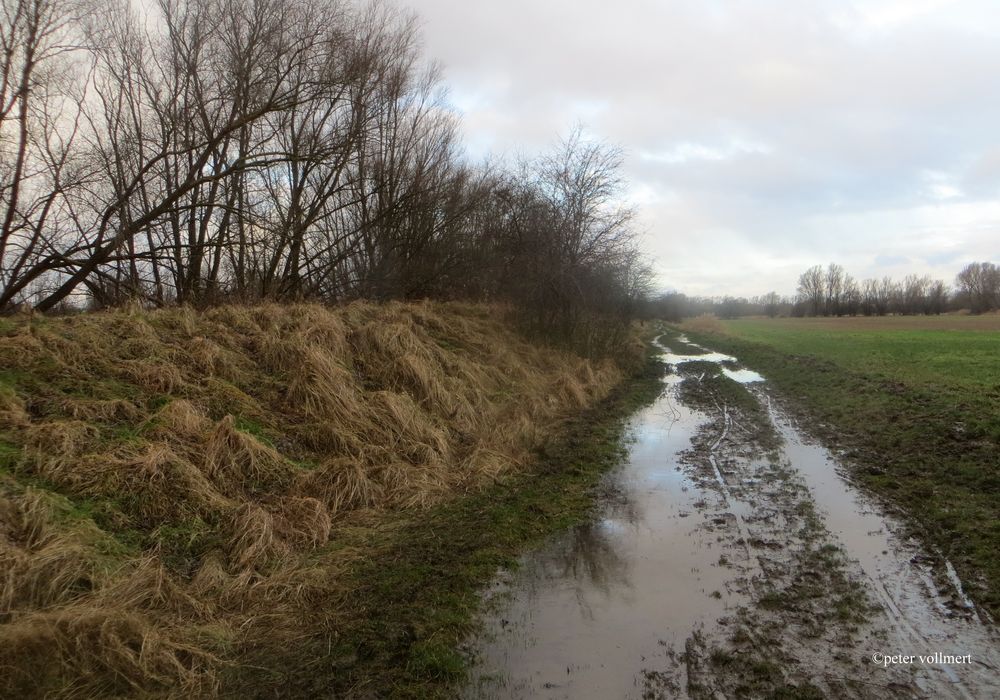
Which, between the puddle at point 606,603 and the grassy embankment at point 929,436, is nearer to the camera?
the puddle at point 606,603

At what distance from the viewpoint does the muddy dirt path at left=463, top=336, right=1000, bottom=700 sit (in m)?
3.40

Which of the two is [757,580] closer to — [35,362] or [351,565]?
[351,565]

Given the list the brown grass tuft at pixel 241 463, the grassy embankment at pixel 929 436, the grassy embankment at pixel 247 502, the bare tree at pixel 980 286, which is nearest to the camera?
the grassy embankment at pixel 247 502

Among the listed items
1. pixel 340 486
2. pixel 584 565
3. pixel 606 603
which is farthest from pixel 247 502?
pixel 606 603

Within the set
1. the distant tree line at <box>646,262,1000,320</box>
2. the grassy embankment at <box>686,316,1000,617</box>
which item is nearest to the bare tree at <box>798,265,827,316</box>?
the distant tree line at <box>646,262,1000,320</box>

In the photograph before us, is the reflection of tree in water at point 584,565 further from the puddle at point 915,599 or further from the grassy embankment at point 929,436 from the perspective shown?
the grassy embankment at point 929,436

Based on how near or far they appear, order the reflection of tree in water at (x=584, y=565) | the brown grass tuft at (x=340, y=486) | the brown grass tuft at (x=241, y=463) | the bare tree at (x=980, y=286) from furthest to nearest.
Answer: the bare tree at (x=980, y=286) < the brown grass tuft at (x=340, y=486) < the brown grass tuft at (x=241, y=463) < the reflection of tree in water at (x=584, y=565)

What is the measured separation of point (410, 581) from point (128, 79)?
47.1 feet

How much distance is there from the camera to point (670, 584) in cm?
469

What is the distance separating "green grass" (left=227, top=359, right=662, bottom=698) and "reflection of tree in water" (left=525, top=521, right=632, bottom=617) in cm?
28

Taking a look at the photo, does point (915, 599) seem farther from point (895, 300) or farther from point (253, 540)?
point (895, 300)

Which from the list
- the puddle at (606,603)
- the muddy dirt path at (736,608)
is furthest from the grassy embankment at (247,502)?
the muddy dirt path at (736,608)

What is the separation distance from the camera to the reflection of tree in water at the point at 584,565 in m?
4.75

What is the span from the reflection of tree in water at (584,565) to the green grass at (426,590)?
0.28 meters
